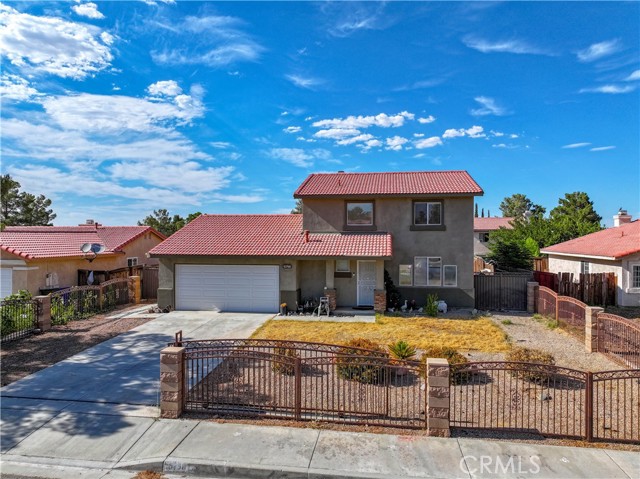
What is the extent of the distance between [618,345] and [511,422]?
20.0ft

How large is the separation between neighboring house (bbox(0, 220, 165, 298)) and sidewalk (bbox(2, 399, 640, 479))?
44.9 ft

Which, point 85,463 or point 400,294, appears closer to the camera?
point 85,463

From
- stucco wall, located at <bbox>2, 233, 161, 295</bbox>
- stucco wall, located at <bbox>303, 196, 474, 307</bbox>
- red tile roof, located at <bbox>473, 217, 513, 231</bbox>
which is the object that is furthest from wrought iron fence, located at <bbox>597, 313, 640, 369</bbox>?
red tile roof, located at <bbox>473, 217, 513, 231</bbox>

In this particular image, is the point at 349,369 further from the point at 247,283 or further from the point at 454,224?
the point at 454,224

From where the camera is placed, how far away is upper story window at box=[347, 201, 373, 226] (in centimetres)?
1812

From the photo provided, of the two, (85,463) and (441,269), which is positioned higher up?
(441,269)

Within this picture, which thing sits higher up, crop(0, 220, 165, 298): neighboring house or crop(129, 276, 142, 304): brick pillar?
crop(0, 220, 165, 298): neighboring house

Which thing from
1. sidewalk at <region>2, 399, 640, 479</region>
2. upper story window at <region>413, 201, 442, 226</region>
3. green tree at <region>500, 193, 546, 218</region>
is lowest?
sidewalk at <region>2, 399, 640, 479</region>

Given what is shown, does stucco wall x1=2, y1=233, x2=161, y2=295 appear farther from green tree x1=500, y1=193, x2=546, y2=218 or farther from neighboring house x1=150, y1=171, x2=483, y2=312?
green tree x1=500, y1=193, x2=546, y2=218

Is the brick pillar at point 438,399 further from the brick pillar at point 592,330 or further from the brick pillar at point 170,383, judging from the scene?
the brick pillar at point 592,330

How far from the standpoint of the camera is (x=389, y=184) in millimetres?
18703

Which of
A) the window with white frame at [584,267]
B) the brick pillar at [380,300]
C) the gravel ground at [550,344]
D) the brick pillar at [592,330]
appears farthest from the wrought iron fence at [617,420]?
the window with white frame at [584,267]

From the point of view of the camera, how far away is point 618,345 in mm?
10094

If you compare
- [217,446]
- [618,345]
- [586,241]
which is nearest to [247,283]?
[217,446]
